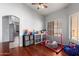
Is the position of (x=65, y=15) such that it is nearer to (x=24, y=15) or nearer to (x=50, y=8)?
(x=50, y=8)

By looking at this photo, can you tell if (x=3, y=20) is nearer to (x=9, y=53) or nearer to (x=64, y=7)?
(x=9, y=53)

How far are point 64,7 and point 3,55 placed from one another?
1376 mm

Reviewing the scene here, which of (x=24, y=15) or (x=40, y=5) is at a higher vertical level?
(x=40, y=5)

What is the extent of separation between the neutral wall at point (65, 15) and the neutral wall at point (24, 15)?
20 centimetres

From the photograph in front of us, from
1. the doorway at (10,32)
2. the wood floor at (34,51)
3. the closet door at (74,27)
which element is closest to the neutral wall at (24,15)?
the doorway at (10,32)

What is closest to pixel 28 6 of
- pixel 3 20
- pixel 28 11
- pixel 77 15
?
pixel 28 11

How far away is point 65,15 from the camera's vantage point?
206 cm

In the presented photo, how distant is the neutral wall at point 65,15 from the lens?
2.02 metres

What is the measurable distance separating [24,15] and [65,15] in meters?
0.73

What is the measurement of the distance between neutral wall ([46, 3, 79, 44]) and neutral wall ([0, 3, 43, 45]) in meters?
0.20

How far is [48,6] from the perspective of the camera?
2045 mm

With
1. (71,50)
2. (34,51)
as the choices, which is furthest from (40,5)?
(71,50)

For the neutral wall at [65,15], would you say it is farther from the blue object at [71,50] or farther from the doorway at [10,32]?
the doorway at [10,32]

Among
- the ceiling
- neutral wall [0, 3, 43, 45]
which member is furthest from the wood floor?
the ceiling
